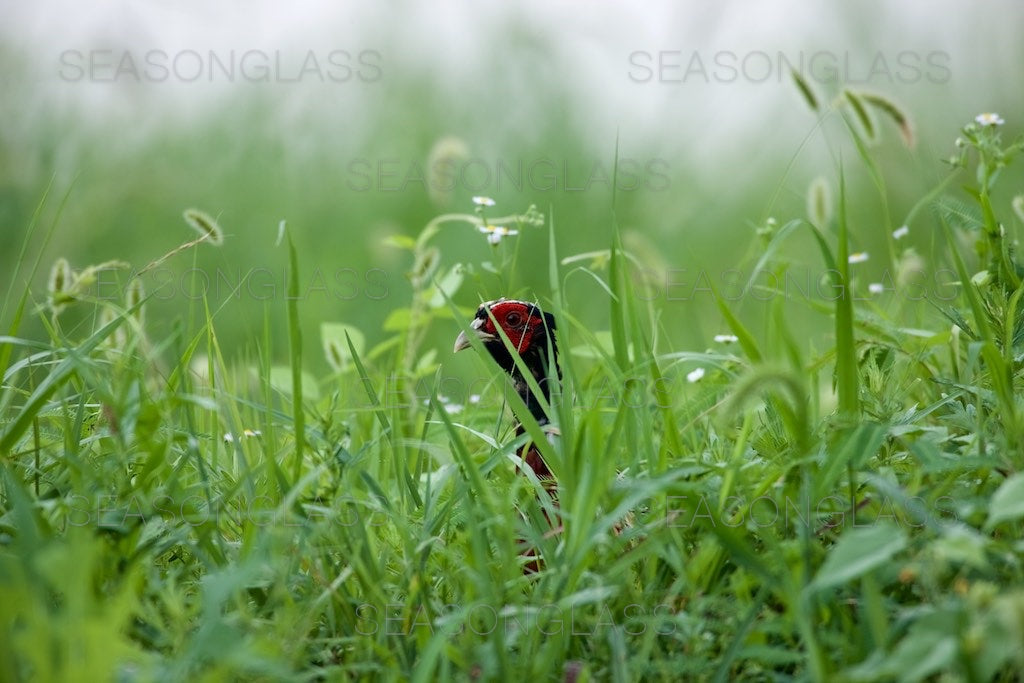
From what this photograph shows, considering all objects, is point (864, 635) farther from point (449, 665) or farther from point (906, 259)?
point (906, 259)

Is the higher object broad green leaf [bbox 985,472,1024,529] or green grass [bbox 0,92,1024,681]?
broad green leaf [bbox 985,472,1024,529]

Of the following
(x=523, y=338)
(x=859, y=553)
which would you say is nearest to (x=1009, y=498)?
(x=859, y=553)

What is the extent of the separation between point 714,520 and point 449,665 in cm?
43

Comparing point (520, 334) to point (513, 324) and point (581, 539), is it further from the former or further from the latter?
point (581, 539)

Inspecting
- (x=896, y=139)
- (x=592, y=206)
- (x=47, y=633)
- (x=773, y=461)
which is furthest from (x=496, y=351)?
(x=896, y=139)

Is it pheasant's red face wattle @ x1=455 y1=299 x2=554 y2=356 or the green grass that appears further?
pheasant's red face wattle @ x1=455 y1=299 x2=554 y2=356

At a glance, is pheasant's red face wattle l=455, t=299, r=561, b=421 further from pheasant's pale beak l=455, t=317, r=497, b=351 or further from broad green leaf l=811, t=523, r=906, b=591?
broad green leaf l=811, t=523, r=906, b=591

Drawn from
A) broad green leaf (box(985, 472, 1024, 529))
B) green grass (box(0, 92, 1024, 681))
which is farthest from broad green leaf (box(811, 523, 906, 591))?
broad green leaf (box(985, 472, 1024, 529))

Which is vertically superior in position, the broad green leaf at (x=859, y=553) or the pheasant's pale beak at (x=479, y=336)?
the broad green leaf at (x=859, y=553)

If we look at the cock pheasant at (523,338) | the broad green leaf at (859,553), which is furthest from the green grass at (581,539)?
the cock pheasant at (523,338)

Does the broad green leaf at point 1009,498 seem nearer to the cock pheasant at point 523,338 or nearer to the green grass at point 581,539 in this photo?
the green grass at point 581,539

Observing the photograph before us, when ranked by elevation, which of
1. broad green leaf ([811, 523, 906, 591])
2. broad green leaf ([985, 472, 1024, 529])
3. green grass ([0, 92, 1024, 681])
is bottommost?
green grass ([0, 92, 1024, 681])

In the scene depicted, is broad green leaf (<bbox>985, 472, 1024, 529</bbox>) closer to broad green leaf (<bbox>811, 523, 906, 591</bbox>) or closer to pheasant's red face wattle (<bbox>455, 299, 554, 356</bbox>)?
broad green leaf (<bbox>811, 523, 906, 591</bbox>)

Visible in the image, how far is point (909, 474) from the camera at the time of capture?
183cm
